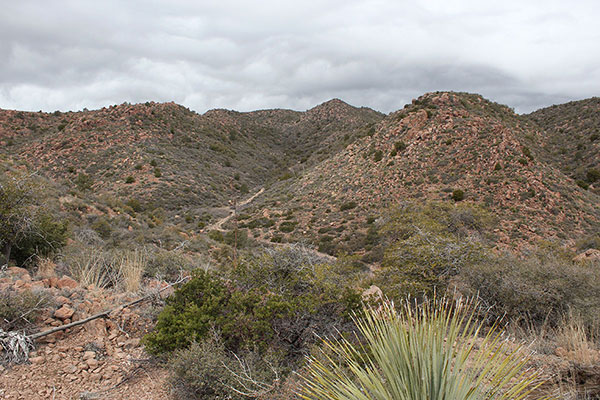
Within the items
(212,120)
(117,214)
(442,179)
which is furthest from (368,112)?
(117,214)

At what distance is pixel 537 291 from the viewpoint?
200 inches

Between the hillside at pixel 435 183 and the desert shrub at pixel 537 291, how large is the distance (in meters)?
11.9

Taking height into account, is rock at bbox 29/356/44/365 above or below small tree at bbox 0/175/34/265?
below

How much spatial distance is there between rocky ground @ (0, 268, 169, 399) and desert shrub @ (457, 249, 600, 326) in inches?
182

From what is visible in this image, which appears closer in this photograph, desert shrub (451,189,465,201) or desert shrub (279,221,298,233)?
Result: desert shrub (451,189,465,201)

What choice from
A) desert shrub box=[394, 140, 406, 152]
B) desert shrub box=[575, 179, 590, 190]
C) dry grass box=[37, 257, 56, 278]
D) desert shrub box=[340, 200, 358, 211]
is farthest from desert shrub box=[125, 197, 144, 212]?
desert shrub box=[575, 179, 590, 190]

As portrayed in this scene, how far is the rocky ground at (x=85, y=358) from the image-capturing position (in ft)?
11.0

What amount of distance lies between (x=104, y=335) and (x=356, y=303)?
330cm

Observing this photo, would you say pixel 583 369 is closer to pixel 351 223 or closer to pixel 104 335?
pixel 104 335

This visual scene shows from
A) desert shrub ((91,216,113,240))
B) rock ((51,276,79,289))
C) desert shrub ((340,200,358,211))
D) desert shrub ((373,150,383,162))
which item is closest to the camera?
rock ((51,276,79,289))

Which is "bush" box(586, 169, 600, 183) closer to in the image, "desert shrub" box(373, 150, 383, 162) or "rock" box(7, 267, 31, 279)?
"desert shrub" box(373, 150, 383, 162)

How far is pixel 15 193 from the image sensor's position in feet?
22.0

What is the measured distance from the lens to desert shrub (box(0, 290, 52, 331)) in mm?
3936

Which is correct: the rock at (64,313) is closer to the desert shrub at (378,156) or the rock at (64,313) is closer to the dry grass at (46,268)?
the dry grass at (46,268)
